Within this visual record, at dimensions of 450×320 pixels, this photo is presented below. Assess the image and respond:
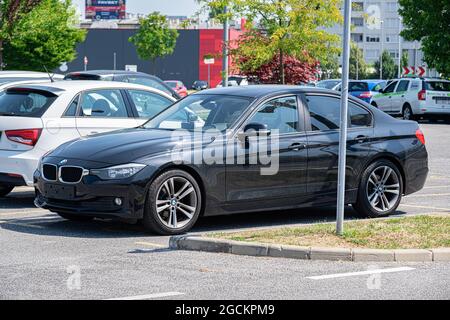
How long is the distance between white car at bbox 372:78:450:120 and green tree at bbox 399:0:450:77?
1.79m

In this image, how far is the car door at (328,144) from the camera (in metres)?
11.4

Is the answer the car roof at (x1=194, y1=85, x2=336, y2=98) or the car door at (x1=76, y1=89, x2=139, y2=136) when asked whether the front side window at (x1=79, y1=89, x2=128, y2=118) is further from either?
the car roof at (x1=194, y1=85, x2=336, y2=98)

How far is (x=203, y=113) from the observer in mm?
11422

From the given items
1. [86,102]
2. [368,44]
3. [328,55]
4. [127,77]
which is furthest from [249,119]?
[368,44]

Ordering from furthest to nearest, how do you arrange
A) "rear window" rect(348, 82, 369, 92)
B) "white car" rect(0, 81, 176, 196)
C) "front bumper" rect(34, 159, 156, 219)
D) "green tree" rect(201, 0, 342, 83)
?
"rear window" rect(348, 82, 369, 92)
"green tree" rect(201, 0, 342, 83)
"white car" rect(0, 81, 176, 196)
"front bumper" rect(34, 159, 156, 219)

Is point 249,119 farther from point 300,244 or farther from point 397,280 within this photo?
point 397,280

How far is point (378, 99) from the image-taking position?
42.2 metres

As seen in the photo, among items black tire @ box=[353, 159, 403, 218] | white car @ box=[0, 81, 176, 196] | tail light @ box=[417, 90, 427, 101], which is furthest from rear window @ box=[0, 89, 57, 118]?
tail light @ box=[417, 90, 427, 101]

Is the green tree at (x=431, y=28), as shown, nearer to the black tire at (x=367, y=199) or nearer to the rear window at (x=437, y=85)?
the rear window at (x=437, y=85)

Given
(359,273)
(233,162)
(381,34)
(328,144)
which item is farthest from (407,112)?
(381,34)

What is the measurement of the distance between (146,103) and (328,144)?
345 cm

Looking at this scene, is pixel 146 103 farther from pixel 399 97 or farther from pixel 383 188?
pixel 399 97

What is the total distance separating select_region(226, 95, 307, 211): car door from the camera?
10.9m

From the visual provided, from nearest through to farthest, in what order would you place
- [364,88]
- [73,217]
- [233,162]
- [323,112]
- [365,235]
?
[365,235] < [233,162] < [73,217] < [323,112] < [364,88]
